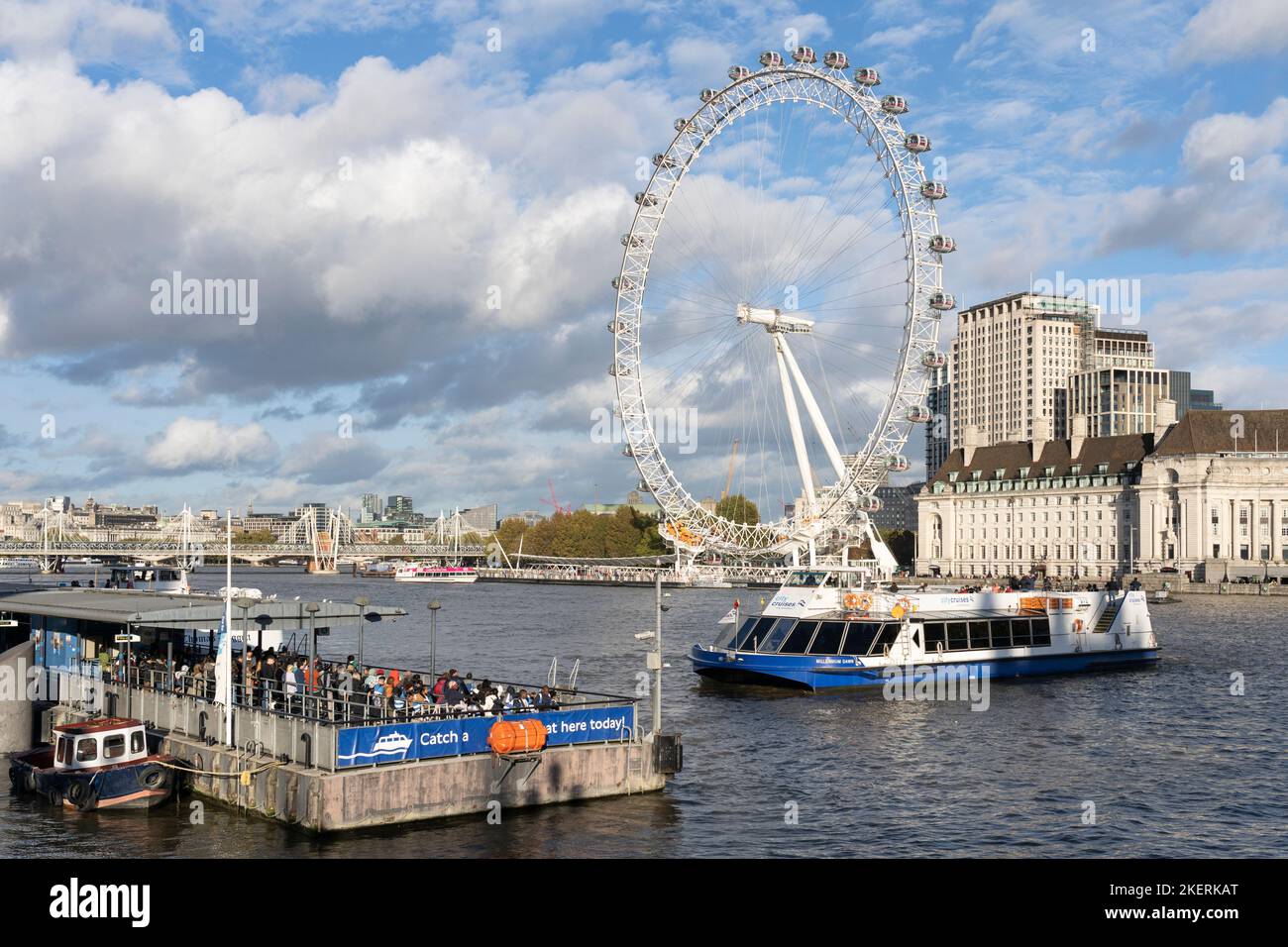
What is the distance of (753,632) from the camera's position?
58.2 meters

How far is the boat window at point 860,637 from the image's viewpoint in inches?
2234

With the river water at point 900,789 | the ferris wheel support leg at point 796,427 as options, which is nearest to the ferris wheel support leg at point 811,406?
the ferris wheel support leg at point 796,427

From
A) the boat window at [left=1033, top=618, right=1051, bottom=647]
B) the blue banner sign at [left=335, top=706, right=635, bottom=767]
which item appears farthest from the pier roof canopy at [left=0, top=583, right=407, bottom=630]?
the boat window at [left=1033, top=618, right=1051, bottom=647]

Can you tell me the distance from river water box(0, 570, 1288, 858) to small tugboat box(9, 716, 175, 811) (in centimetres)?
49

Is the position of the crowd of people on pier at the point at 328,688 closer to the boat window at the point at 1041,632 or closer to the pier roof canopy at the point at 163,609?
the pier roof canopy at the point at 163,609

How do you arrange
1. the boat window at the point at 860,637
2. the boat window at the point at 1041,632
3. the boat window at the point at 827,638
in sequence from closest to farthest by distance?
the boat window at the point at 827,638, the boat window at the point at 860,637, the boat window at the point at 1041,632

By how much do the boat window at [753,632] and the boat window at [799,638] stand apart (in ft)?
4.26

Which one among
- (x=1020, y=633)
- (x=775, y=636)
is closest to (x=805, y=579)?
(x=775, y=636)

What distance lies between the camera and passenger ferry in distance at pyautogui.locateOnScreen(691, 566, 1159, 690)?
56312mm

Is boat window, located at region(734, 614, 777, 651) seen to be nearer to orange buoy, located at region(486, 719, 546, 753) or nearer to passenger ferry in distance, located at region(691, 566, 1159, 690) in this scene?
passenger ferry in distance, located at region(691, 566, 1159, 690)

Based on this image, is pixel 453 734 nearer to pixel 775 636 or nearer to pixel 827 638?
pixel 775 636

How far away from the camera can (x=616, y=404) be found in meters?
121
